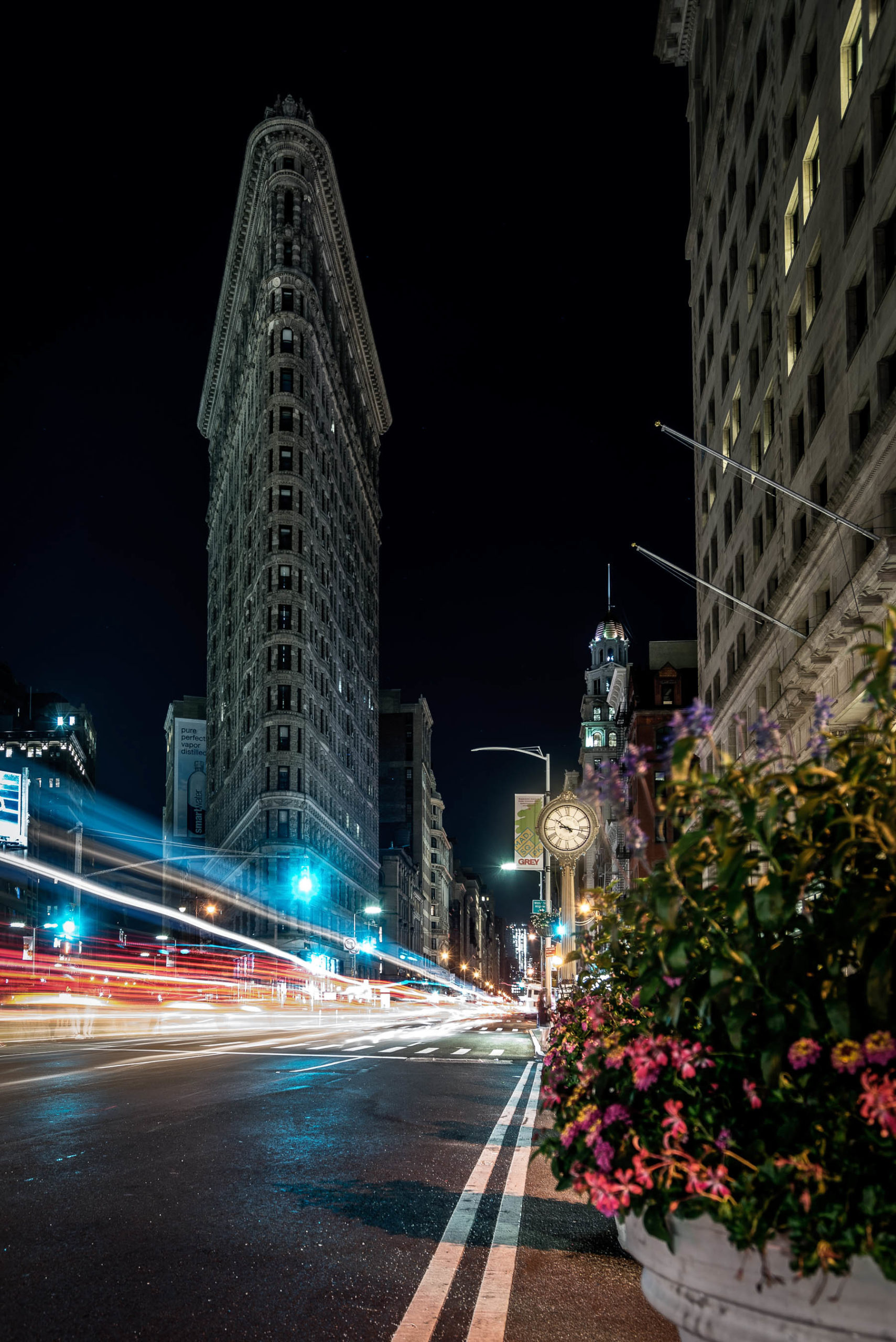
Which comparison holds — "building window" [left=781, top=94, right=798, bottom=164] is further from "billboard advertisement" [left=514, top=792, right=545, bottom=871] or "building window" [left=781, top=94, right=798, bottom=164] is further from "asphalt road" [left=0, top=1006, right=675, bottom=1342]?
"asphalt road" [left=0, top=1006, right=675, bottom=1342]

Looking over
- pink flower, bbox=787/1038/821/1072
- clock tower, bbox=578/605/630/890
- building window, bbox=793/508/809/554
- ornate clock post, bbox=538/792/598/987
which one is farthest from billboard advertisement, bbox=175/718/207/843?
pink flower, bbox=787/1038/821/1072

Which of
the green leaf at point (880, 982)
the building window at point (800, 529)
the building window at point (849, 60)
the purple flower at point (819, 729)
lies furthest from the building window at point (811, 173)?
the green leaf at point (880, 982)

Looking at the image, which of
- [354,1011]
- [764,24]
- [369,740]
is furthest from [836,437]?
[369,740]

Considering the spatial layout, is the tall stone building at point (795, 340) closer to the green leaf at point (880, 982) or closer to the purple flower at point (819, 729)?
the purple flower at point (819, 729)

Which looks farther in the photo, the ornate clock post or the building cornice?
the building cornice

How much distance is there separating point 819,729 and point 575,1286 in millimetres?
3822

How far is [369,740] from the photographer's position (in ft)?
441

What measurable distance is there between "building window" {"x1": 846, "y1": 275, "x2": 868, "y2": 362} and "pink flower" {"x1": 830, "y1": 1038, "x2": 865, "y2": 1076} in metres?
27.9

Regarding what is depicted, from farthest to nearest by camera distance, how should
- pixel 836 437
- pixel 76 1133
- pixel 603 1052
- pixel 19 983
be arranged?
1. pixel 19 983
2. pixel 836 437
3. pixel 76 1133
4. pixel 603 1052

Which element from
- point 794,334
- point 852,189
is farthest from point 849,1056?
point 794,334

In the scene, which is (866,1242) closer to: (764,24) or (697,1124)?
(697,1124)

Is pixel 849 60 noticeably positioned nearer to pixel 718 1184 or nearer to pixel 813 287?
pixel 813 287

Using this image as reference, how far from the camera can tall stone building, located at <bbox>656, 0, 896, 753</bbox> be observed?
26234 mm

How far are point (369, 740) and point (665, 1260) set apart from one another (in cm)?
13094
